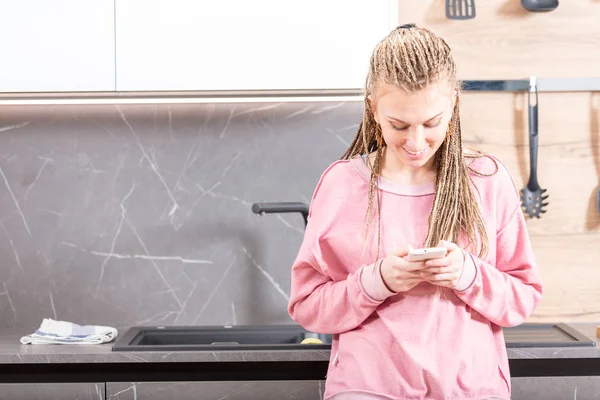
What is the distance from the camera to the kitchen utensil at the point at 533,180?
87.7 inches

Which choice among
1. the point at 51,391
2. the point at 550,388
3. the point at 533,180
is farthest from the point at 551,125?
the point at 51,391

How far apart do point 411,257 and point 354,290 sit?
159mm

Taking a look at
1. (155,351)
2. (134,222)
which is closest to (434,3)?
(134,222)

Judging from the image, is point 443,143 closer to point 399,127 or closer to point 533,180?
point 399,127

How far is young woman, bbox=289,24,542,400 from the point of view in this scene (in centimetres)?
134

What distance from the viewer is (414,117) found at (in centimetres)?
133

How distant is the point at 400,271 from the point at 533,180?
3.59 ft

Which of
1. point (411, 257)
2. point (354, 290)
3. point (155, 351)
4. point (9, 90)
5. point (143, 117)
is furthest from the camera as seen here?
point (143, 117)

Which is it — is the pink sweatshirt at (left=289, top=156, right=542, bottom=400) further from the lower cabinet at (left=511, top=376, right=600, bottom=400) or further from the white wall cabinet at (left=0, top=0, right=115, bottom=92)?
the white wall cabinet at (left=0, top=0, right=115, bottom=92)

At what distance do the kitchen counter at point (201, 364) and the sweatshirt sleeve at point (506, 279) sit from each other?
432 mm

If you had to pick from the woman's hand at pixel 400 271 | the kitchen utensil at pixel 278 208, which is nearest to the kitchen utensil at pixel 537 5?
the kitchen utensil at pixel 278 208

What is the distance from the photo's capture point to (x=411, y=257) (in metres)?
1.27

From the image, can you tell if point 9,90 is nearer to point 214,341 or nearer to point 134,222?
point 134,222

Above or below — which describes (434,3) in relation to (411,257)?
above
